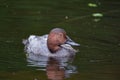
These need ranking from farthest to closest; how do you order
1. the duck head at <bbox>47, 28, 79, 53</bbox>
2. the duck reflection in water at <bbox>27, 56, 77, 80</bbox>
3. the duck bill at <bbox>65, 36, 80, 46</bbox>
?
the duck head at <bbox>47, 28, 79, 53</bbox>, the duck bill at <bbox>65, 36, 80, 46</bbox>, the duck reflection in water at <bbox>27, 56, 77, 80</bbox>

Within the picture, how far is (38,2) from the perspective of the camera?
66.8 feet

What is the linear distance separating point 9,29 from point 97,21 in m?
2.93

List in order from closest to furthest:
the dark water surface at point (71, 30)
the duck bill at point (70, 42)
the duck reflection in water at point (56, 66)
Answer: the duck reflection in water at point (56, 66) → the dark water surface at point (71, 30) → the duck bill at point (70, 42)

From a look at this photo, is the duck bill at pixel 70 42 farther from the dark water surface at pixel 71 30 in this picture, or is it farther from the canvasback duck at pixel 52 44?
the dark water surface at pixel 71 30

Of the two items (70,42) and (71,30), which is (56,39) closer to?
(70,42)

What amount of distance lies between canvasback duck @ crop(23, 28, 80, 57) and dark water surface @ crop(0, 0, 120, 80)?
26cm

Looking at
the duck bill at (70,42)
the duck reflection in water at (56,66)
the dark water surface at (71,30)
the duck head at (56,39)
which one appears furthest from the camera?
the duck head at (56,39)

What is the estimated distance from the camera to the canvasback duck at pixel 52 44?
14547 mm

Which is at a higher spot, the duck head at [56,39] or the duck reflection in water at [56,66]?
the duck head at [56,39]

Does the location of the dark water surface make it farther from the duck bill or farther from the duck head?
the duck head

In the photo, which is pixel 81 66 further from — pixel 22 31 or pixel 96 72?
pixel 22 31

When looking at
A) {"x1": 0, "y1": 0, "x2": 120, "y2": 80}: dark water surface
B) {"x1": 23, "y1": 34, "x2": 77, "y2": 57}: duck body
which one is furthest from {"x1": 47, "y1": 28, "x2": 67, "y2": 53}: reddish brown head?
{"x1": 0, "y1": 0, "x2": 120, "y2": 80}: dark water surface

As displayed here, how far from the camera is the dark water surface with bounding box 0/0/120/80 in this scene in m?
12.6

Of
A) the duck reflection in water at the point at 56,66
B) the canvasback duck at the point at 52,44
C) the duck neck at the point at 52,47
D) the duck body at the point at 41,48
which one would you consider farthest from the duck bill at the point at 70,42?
the duck reflection in water at the point at 56,66
